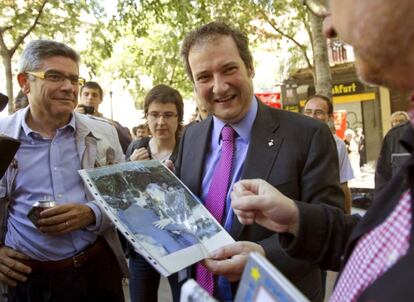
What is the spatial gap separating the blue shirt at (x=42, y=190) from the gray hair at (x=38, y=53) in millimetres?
356

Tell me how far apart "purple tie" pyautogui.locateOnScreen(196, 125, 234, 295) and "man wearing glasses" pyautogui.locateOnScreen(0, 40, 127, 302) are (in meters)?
0.79

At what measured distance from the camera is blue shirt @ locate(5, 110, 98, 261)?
264 centimetres

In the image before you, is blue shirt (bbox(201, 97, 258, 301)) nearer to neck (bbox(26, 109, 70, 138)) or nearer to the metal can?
the metal can

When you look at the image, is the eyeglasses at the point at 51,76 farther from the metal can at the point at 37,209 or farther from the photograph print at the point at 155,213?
the photograph print at the point at 155,213

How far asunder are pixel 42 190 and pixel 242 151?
48.2 inches

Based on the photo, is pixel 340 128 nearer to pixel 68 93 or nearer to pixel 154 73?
pixel 154 73

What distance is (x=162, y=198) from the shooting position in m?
1.99

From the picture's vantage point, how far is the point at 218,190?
217 centimetres

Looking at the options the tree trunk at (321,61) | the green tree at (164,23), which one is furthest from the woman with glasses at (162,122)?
the tree trunk at (321,61)

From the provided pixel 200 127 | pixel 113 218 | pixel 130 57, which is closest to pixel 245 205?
pixel 113 218

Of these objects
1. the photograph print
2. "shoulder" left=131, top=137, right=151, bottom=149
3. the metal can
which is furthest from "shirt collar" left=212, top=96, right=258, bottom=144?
"shoulder" left=131, top=137, right=151, bottom=149

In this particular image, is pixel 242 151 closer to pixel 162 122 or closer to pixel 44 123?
pixel 44 123

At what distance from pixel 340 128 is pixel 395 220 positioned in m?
15.1

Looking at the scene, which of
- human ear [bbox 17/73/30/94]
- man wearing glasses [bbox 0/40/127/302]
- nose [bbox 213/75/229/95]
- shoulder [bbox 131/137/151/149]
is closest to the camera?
→ nose [bbox 213/75/229/95]
